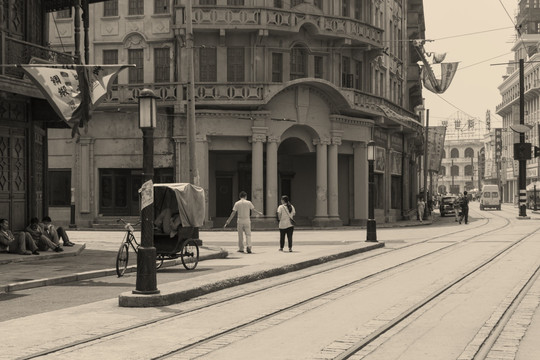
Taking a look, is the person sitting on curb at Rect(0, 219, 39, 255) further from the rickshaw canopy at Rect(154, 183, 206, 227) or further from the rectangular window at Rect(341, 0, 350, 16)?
the rectangular window at Rect(341, 0, 350, 16)

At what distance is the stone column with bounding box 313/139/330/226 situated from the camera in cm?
4316

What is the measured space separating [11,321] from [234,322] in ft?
9.77

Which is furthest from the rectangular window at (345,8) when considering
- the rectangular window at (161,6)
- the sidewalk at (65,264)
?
the sidewalk at (65,264)

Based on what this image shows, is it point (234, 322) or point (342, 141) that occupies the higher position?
point (342, 141)

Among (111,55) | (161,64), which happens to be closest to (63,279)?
(161,64)

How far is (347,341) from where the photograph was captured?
912cm

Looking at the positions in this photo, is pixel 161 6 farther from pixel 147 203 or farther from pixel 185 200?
pixel 147 203

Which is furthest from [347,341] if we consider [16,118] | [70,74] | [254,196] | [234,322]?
[254,196]

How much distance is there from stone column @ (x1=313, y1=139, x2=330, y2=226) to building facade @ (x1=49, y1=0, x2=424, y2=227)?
53 mm

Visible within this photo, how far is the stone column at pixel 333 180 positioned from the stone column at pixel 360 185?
2.64m

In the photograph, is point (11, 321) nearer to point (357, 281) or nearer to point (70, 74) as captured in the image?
point (357, 281)

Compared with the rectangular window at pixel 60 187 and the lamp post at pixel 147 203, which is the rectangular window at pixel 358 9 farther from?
the lamp post at pixel 147 203

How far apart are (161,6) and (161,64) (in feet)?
10.0

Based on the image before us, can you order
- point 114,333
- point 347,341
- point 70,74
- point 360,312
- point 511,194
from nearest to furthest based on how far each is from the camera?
point 347,341
point 114,333
point 360,312
point 70,74
point 511,194
